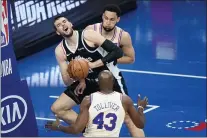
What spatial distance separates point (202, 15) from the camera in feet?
51.4

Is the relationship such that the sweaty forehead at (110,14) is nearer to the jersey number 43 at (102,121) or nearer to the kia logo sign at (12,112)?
the kia logo sign at (12,112)

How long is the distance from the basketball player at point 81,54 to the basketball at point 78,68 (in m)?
0.18

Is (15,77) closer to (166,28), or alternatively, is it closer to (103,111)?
(103,111)

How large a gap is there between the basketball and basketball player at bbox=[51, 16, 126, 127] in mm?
178

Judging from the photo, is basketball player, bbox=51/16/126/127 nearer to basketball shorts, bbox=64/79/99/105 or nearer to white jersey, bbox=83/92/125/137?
basketball shorts, bbox=64/79/99/105

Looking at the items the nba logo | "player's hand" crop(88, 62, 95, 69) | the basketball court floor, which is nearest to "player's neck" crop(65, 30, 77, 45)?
"player's hand" crop(88, 62, 95, 69)

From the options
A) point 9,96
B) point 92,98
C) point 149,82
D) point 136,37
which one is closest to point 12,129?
point 9,96

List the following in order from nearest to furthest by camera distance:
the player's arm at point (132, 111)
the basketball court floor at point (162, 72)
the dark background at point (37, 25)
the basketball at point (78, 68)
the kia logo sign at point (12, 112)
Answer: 1. the player's arm at point (132, 111)
2. the basketball at point (78, 68)
3. the kia logo sign at point (12, 112)
4. the basketball court floor at point (162, 72)
5. the dark background at point (37, 25)

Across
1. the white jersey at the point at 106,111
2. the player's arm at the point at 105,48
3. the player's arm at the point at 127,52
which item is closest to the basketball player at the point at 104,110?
the white jersey at the point at 106,111

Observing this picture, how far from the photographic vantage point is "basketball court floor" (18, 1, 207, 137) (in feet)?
31.6

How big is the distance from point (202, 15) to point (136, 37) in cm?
252

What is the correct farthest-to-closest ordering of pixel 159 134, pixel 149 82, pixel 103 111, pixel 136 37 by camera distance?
pixel 136 37 < pixel 149 82 < pixel 159 134 < pixel 103 111

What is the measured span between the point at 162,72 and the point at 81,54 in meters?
4.20

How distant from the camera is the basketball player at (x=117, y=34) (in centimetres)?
779
